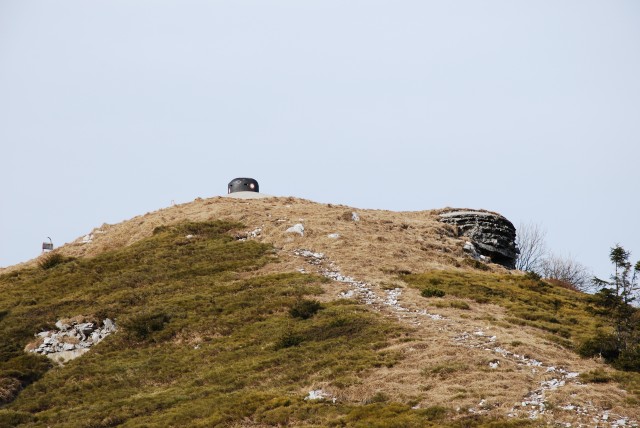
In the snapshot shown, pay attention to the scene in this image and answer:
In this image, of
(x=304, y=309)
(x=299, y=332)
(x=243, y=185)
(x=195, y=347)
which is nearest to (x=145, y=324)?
(x=195, y=347)

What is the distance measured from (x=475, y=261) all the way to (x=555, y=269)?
Result: 139 feet

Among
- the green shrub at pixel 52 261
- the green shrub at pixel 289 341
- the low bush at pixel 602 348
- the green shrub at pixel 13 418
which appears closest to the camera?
the green shrub at pixel 13 418

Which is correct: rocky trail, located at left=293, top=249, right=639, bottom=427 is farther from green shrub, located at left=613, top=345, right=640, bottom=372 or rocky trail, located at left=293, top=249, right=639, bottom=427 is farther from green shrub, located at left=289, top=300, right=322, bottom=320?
green shrub, located at left=613, top=345, right=640, bottom=372

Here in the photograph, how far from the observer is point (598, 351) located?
37.0 m

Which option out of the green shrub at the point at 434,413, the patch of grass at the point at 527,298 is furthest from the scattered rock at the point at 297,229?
the green shrub at the point at 434,413

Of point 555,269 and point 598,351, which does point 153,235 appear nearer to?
point 598,351

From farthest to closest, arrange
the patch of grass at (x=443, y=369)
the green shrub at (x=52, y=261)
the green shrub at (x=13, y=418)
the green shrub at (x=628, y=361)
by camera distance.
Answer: the green shrub at (x=52, y=261) → the green shrub at (x=13, y=418) → the green shrub at (x=628, y=361) → the patch of grass at (x=443, y=369)

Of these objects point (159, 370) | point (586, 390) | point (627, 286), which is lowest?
point (159, 370)

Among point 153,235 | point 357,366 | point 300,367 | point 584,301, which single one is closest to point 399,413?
point 357,366

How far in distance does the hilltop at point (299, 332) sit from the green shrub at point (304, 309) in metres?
0.09

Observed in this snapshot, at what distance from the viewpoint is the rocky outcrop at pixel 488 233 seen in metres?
71.4

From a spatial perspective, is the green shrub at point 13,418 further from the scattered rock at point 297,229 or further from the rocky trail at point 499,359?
the scattered rock at point 297,229

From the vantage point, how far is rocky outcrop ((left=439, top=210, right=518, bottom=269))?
71438 mm

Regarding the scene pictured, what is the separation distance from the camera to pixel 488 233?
237 ft
